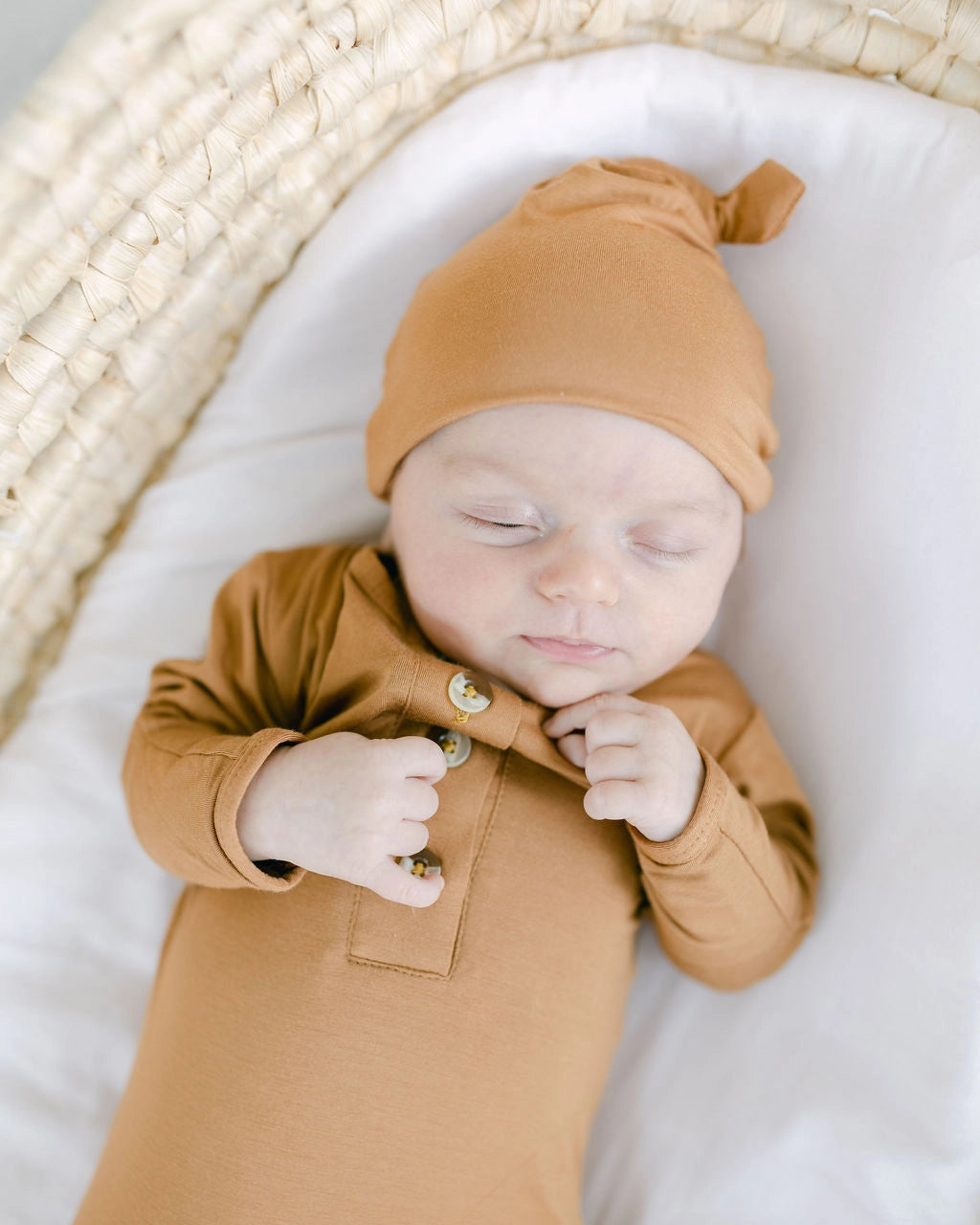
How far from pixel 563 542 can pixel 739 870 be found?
1.17 ft

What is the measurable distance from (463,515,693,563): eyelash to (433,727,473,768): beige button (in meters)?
0.20

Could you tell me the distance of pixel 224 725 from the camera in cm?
114

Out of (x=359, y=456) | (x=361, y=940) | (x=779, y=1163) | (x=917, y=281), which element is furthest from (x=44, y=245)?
(x=779, y=1163)

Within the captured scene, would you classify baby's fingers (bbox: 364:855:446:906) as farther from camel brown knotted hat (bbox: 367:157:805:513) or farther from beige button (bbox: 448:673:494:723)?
camel brown knotted hat (bbox: 367:157:805:513)

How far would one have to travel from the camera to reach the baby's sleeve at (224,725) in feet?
3.23

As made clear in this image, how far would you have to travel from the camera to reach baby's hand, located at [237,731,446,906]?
0.94 metres

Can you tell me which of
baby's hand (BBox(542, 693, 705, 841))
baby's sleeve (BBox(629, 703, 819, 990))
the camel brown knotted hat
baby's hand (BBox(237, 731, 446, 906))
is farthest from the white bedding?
baby's hand (BBox(237, 731, 446, 906))

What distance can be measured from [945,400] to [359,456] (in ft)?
2.24

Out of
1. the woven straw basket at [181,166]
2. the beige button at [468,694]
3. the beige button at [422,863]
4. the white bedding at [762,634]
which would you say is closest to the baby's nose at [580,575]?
the beige button at [468,694]

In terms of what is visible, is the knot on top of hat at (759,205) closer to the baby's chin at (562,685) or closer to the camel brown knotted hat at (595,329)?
the camel brown knotted hat at (595,329)

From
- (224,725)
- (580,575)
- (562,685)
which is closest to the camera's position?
(580,575)

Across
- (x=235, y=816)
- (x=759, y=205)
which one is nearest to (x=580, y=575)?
(x=235, y=816)

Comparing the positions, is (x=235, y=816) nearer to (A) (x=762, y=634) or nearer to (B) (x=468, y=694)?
(B) (x=468, y=694)

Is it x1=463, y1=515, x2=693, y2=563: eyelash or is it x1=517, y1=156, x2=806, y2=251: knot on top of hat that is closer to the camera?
x1=463, y1=515, x2=693, y2=563: eyelash
